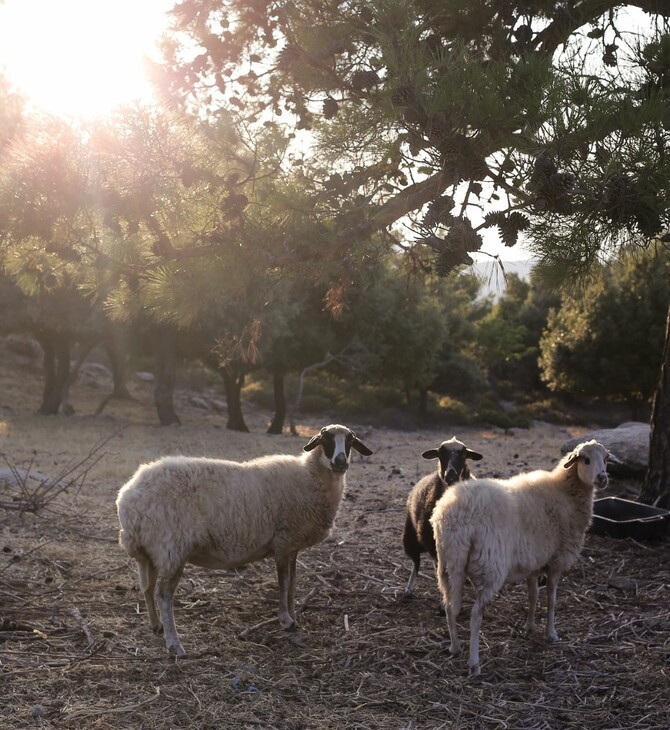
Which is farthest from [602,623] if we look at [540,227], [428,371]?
[428,371]

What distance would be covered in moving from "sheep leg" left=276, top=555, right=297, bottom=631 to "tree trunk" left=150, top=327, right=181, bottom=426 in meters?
18.8

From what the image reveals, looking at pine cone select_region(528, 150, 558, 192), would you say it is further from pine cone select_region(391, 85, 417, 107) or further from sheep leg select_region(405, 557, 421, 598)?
sheep leg select_region(405, 557, 421, 598)

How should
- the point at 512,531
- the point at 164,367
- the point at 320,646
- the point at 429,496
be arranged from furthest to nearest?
the point at 164,367, the point at 429,496, the point at 320,646, the point at 512,531

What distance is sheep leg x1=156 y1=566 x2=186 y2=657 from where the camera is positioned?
5473 mm

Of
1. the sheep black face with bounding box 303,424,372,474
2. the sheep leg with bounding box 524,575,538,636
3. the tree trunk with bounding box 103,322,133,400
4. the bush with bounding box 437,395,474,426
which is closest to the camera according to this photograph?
the sheep leg with bounding box 524,575,538,636

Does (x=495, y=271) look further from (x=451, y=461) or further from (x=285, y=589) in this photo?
(x=285, y=589)

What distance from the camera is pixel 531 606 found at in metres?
6.10

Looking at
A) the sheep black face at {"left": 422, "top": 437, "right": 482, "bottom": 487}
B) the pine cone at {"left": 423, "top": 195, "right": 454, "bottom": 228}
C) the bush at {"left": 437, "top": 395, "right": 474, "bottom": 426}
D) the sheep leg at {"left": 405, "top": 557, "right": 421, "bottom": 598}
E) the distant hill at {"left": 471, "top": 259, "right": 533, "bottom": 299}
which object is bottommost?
the bush at {"left": 437, "top": 395, "right": 474, "bottom": 426}

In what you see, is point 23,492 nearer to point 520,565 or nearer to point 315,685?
point 315,685

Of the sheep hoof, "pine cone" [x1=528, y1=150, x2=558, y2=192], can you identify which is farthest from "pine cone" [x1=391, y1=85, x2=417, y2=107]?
the sheep hoof

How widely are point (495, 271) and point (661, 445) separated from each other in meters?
4.33

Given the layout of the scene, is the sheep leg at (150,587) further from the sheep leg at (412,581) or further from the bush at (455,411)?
the bush at (455,411)

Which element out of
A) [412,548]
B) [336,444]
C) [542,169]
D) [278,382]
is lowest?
[412,548]

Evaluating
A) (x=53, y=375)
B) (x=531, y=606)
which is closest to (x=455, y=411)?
(x=53, y=375)
